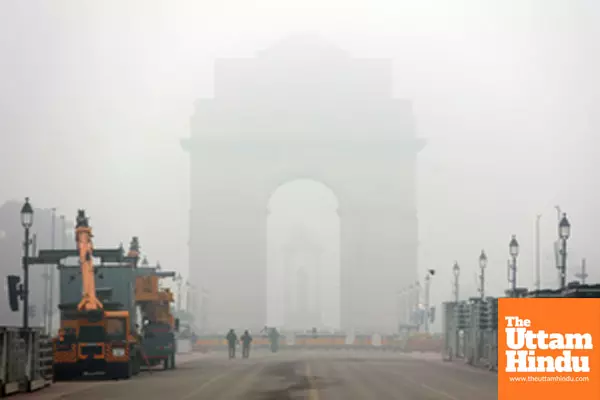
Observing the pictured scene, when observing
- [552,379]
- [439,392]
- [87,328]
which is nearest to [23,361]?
[87,328]

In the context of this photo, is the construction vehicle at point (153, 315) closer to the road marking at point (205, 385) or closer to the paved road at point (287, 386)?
the paved road at point (287, 386)

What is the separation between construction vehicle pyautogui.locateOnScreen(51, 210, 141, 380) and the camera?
1379 inches

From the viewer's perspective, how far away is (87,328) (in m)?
35.1

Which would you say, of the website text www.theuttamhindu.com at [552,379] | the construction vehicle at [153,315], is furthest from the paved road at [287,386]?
the website text www.theuttamhindu.com at [552,379]

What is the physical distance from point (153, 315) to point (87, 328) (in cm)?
896

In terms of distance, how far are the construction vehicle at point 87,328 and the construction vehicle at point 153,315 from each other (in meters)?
4.85

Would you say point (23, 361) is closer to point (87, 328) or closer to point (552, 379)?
point (87, 328)

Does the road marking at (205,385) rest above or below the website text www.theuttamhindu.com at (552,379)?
below

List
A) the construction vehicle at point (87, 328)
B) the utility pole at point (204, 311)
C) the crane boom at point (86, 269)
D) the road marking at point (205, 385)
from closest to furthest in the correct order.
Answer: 1. the road marking at point (205, 385)
2. the construction vehicle at point (87, 328)
3. the crane boom at point (86, 269)
4. the utility pole at point (204, 311)

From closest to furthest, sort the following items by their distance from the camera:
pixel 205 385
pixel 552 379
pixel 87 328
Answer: pixel 552 379 < pixel 205 385 < pixel 87 328

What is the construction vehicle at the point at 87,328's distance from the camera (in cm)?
3503

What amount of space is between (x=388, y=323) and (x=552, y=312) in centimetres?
12342

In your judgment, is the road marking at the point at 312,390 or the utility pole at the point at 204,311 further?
the utility pole at the point at 204,311

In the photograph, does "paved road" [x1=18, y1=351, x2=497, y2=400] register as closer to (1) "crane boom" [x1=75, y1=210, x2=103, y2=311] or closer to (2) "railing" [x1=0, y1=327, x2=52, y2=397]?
(2) "railing" [x1=0, y1=327, x2=52, y2=397]
